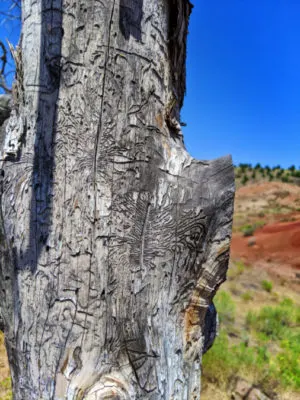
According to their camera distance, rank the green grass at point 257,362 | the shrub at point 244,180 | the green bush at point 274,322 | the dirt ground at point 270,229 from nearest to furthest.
Result: the green grass at point 257,362 → the green bush at point 274,322 → the dirt ground at point 270,229 → the shrub at point 244,180

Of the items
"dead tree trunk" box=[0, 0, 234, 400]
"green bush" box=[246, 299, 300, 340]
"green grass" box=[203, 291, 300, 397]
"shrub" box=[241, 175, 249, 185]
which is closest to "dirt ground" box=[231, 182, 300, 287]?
"shrub" box=[241, 175, 249, 185]

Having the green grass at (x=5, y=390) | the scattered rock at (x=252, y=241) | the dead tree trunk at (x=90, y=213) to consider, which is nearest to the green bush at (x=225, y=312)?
the green grass at (x=5, y=390)

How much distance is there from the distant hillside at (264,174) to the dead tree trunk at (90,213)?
25.2 m

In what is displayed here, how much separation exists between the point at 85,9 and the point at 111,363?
0.92 meters

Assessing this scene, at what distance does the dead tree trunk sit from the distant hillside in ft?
82.8

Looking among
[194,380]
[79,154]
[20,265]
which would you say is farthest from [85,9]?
[194,380]

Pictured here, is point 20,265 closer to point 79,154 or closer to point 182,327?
point 79,154

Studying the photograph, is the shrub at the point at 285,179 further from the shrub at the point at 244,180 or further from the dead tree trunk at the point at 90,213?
the dead tree trunk at the point at 90,213

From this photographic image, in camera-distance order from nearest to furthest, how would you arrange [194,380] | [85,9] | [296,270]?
[85,9], [194,380], [296,270]

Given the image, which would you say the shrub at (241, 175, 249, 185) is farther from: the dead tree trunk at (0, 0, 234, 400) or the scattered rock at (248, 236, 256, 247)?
the dead tree trunk at (0, 0, 234, 400)

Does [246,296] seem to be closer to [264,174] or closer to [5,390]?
[5,390]

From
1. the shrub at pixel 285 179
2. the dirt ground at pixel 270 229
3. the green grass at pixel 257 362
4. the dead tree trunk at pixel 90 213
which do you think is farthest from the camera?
the shrub at pixel 285 179

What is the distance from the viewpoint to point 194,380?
1.01 meters

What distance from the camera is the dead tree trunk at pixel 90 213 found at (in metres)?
0.89
